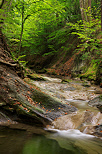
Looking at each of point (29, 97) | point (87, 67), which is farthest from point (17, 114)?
point (87, 67)

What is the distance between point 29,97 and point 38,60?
61.3 feet

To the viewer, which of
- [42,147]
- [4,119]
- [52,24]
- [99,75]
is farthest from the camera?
[52,24]

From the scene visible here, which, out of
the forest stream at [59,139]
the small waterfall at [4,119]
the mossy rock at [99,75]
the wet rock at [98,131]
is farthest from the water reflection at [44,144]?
the mossy rock at [99,75]

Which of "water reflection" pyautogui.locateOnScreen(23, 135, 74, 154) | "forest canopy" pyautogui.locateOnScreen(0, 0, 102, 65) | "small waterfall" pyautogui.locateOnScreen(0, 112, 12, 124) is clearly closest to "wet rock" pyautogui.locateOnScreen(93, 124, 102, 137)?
"water reflection" pyautogui.locateOnScreen(23, 135, 74, 154)

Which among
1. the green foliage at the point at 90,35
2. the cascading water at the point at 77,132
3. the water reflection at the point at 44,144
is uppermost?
the green foliage at the point at 90,35

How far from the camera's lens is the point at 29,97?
202 inches

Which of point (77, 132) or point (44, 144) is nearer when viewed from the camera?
point (44, 144)

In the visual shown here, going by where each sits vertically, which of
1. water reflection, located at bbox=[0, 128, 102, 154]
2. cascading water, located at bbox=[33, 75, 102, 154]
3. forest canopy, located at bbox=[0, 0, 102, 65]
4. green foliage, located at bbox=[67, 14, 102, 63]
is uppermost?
forest canopy, located at bbox=[0, 0, 102, 65]

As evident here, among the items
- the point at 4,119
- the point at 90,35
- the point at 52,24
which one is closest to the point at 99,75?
the point at 90,35

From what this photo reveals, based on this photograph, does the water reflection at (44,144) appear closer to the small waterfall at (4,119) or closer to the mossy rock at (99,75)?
the small waterfall at (4,119)

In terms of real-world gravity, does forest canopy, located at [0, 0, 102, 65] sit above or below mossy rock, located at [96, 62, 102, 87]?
above

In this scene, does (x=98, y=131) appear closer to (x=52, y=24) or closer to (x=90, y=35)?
(x=90, y=35)

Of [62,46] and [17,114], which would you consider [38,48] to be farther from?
[17,114]

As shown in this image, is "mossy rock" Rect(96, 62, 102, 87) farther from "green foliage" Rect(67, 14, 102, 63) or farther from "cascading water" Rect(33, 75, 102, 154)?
"cascading water" Rect(33, 75, 102, 154)
